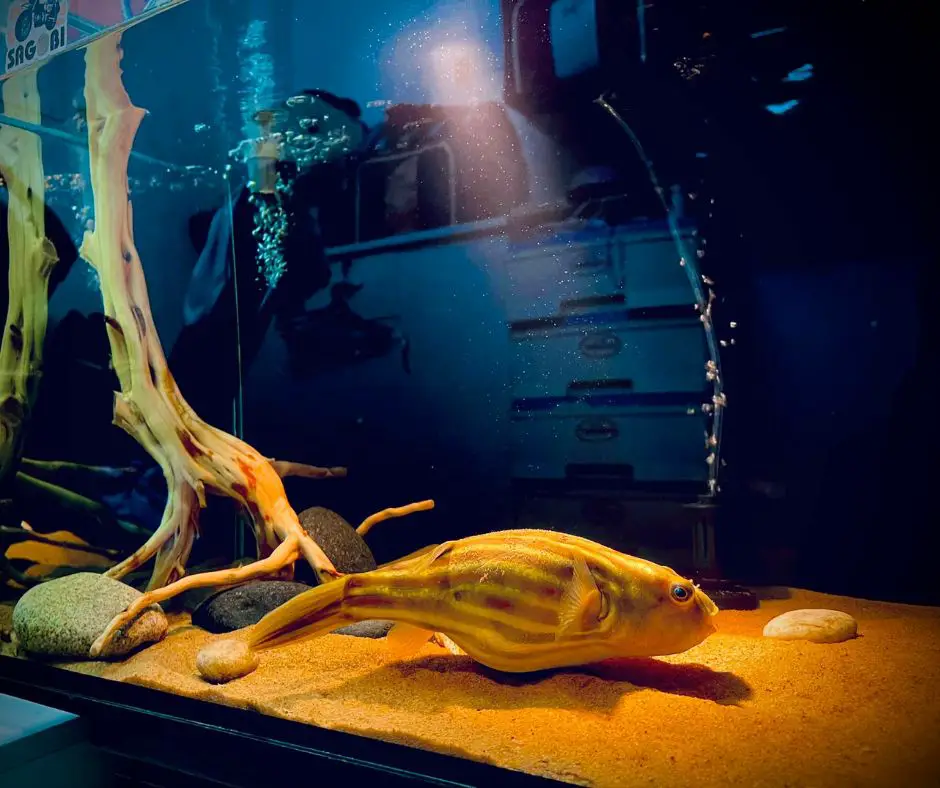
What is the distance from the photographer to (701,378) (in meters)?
2.67

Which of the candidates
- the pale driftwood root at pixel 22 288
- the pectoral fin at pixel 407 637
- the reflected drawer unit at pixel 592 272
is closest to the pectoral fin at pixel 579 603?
the pectoral fin at pixel 407 637

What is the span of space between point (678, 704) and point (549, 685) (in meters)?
0.41

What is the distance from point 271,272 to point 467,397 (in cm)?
159

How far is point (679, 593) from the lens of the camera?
1.92 m

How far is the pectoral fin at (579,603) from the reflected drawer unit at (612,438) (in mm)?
887

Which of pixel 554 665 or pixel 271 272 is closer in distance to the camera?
pixel 554 665

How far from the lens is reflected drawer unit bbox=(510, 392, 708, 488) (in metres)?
2.68

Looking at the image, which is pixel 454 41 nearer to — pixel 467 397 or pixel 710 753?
pixel 467 397

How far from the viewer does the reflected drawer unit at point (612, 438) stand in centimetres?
268

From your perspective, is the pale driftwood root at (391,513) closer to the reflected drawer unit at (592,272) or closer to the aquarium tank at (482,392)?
the aquarium tank at (482,392)

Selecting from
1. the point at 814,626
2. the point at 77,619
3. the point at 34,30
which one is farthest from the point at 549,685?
the point at 34,30

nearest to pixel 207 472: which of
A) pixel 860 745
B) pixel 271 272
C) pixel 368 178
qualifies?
pixel 271 272

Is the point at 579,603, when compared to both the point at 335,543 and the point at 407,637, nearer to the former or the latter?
the point at 407,637

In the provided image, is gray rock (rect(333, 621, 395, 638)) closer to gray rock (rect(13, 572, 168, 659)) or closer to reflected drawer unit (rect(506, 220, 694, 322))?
gray rock (rect(13, 572, 168, 659))
